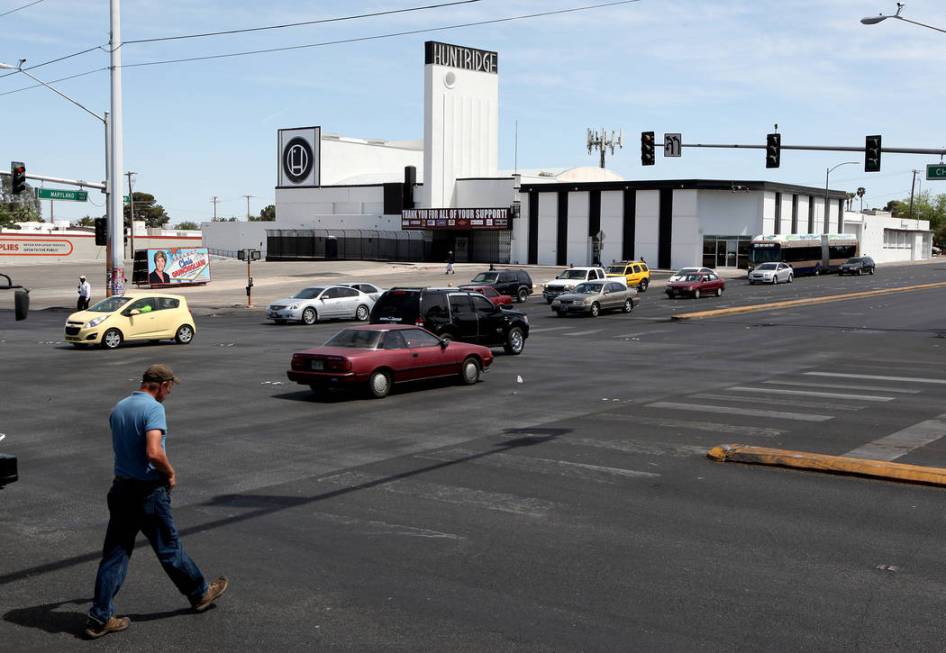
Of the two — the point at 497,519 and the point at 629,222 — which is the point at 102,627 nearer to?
the point at 497,519

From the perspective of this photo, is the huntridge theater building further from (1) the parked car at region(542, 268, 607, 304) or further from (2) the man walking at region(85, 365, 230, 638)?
(2) the man walking at region(85, 365, 230, 638)

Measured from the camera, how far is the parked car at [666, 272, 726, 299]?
54.7 metres

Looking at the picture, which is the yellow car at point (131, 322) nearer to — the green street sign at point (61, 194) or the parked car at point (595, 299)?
the green street sign at point (61, 194)

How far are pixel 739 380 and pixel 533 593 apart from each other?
47.6 feet

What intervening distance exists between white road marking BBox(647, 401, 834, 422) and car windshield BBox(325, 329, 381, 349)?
5.40 m

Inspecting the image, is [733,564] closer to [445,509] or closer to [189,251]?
[445,509]

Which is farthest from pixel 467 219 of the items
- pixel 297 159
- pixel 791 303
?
pixel 791 303

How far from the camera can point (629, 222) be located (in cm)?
8425

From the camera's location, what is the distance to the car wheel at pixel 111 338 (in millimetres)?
28297

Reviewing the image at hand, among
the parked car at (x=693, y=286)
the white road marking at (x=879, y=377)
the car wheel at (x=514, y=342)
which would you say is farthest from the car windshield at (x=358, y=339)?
the parked car at (x=693, y=286)

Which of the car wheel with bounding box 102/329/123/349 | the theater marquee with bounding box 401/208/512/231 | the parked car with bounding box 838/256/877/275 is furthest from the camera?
the theater marquee with bounding box 401/208/512/231

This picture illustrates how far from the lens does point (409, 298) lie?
24.9 meters

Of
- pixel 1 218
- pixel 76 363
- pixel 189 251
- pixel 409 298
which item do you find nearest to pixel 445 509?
pixel 409 298

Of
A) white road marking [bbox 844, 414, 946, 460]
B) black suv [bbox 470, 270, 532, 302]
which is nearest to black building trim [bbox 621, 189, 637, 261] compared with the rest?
black suv [bbox 470, 270, 532, 302]
